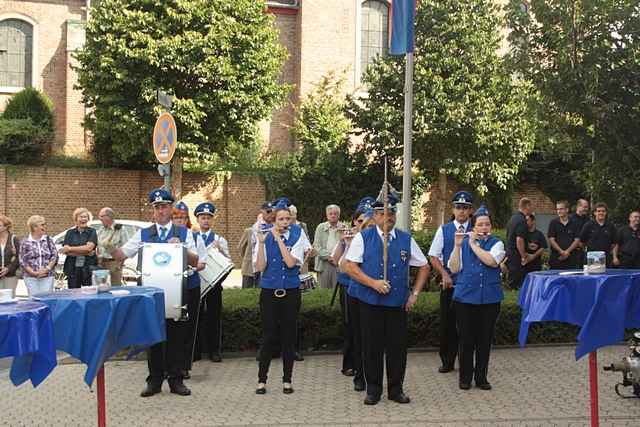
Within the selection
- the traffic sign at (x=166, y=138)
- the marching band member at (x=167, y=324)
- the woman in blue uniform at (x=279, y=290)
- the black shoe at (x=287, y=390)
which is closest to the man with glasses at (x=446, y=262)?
the woman in blue uniform at (x=279, y=290)

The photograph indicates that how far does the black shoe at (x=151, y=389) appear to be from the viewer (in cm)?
830

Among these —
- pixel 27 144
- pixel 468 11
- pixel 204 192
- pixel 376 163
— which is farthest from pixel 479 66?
pixel 27 144

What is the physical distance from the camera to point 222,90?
25.0 m

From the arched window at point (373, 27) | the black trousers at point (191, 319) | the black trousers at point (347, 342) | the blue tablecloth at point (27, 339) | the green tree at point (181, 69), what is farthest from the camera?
the arched window at point (373, 27)

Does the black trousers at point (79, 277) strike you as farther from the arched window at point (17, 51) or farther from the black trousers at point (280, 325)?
the arched window at point (17, 51)

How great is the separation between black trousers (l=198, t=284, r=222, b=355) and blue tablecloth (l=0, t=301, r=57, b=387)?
468 centimetres

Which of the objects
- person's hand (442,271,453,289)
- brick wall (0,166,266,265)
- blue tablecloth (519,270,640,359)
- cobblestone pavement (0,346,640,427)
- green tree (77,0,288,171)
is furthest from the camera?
brick wall (0,166,266,265)

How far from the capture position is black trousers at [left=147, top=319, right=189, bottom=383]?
8.37 metres

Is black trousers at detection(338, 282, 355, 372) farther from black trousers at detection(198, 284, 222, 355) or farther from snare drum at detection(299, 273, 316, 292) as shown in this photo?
black trousers at detection(198, 284, 222, 355)

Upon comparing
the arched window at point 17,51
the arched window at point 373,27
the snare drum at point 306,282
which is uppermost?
the arched window at point 373,27

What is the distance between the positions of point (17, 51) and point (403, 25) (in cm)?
2489

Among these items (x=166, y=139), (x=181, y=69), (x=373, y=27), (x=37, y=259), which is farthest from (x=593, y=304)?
(x=373, y=27)

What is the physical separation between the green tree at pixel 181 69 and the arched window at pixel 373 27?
358 inches

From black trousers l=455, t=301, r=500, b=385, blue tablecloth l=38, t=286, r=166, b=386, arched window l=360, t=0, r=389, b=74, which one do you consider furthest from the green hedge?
arched window l=360, t=0, r=389, b=74
